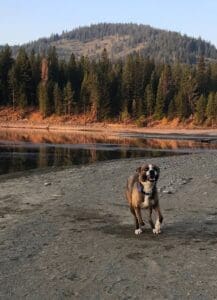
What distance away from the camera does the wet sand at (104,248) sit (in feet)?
27.6

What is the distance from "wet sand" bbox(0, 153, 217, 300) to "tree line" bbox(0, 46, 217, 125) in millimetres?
92631

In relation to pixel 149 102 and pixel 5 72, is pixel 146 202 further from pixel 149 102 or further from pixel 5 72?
pixel 5 72

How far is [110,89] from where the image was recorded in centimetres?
12400

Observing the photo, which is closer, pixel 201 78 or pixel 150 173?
pixel 150 173

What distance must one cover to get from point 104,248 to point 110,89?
114 meters

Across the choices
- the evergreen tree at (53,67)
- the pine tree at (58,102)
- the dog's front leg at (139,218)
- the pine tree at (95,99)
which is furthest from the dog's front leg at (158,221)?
the evergreen tree at (53,67)

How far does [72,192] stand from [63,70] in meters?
121

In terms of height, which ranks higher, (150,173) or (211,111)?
(150,173)

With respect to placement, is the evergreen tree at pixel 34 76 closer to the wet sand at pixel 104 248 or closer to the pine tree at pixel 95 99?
the pine tree at pixel 95 99

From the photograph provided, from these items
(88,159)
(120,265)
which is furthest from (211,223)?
(88,159)

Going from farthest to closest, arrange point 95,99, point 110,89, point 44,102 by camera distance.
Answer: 1. point 110,89
2. point 44,102
3. point 95,99

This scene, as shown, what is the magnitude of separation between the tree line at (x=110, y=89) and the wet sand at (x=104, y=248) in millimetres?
92631

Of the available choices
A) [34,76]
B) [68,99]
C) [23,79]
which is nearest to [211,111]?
[68,99]

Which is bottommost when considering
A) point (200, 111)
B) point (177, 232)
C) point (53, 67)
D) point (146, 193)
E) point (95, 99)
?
point (200, 111)
